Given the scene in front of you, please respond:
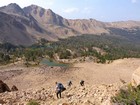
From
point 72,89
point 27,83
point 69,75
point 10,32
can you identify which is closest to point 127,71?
point 69,75

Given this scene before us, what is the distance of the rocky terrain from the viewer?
19.2 metres

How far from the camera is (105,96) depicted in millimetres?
18844

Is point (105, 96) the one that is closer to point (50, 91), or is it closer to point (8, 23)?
point (50, 91)

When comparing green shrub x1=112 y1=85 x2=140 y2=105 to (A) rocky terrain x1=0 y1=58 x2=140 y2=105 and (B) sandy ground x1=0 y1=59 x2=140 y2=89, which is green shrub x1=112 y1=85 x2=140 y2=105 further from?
(B) sandy ground x1=0 y1=59 x2=140 y2=89

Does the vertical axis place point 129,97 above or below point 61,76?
above

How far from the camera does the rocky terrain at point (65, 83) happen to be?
19.2 meters

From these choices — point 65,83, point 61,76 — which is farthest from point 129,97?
point 61,76

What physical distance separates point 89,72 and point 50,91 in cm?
3170

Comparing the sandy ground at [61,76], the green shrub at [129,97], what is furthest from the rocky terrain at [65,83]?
the green shrub at [129,97]

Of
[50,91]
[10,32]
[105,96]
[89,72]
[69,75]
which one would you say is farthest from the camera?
[10,32]

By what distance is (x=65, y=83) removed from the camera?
41781mm

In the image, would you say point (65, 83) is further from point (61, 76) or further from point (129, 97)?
point (129, 97)

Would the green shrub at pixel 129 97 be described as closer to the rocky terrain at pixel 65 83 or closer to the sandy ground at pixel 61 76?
the rocky terrain at pixel 65 83

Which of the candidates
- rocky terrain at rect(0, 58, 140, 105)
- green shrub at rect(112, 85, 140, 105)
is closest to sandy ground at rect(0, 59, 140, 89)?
rocky terrain at rect(0, 58, 140, 105)
